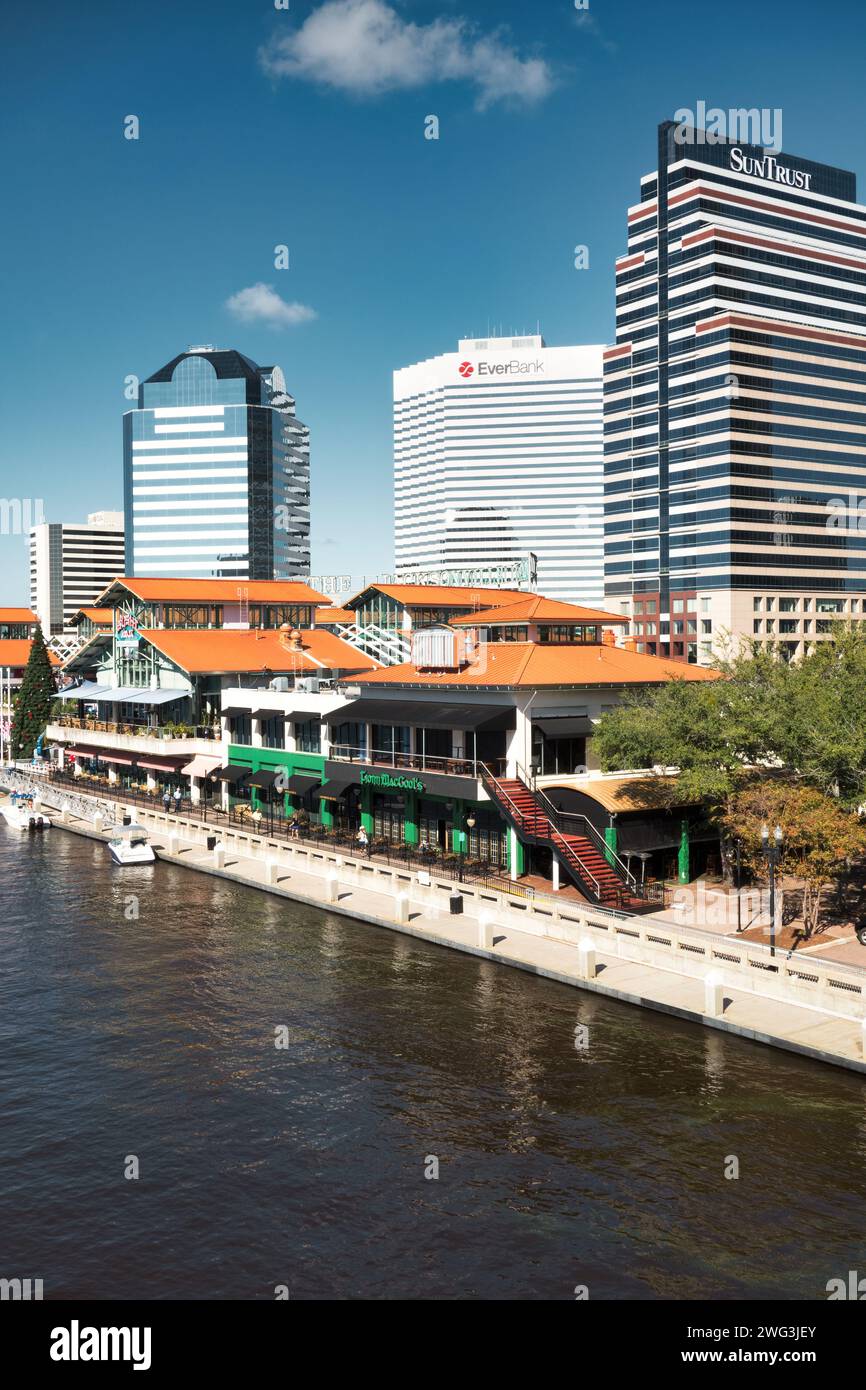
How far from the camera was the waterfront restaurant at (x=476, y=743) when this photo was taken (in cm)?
4903

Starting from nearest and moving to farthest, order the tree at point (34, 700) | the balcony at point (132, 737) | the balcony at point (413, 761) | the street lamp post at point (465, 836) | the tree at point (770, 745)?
1. the tree at point (770, 745)
2. the balcony at point (413, 761)
3. the street lamp post at point (465, 836)
4. the balcony at point (132, 737)
5. the tree at point (34, 700)

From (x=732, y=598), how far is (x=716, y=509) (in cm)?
1139

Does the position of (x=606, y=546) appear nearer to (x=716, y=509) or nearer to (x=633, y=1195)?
(x=716, y=509)

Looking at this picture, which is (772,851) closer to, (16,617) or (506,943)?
(506,943)

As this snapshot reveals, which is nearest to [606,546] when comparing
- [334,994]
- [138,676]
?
[138,676]

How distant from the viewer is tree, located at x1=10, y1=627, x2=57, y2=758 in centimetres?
10419

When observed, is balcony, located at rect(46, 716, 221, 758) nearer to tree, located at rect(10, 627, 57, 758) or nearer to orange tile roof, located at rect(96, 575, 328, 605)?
tree, located at rect(10, 627, 57, 758)

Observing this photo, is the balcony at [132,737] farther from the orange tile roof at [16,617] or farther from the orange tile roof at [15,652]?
the orange tile roof at [16,617]

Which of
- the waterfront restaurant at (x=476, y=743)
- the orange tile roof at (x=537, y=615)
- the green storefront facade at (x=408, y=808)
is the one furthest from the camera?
the orange tile roof at (x=537, y=615)

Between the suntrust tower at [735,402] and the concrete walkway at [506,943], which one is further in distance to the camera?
the suntrust tower at [735,402]

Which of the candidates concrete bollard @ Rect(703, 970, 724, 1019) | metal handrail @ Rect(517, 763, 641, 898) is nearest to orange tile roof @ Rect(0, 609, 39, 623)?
metal handrail @ Rect(517, 763, 641, 898)

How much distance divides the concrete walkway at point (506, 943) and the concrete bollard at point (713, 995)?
163mm

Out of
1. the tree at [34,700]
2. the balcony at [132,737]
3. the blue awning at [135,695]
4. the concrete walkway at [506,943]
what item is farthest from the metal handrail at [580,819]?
the tree at [34,700]

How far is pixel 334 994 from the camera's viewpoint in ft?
122
